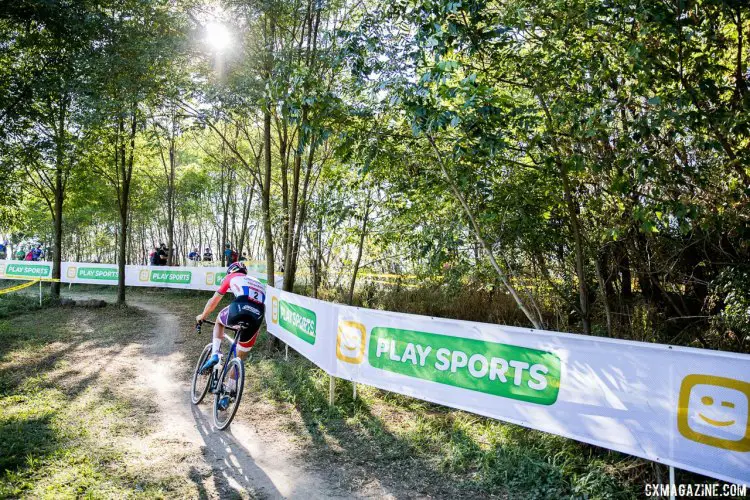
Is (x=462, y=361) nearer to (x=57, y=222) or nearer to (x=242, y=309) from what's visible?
(x=242, y=309)

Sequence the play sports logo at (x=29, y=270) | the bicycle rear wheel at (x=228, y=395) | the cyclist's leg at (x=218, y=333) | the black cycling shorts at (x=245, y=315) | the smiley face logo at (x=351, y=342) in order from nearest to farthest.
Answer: the bicycle rear wheel at (x=228, y=395) → the black cycling shorts at (x=245, y=315) → the smiley face logo at (x=351, y=342) → the cyclist's leg at (x=218, y=333) → the play sports logo at (x=29, y=270)

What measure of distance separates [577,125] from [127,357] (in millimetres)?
9867

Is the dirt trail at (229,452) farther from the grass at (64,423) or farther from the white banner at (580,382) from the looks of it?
the white banner at (580,382)

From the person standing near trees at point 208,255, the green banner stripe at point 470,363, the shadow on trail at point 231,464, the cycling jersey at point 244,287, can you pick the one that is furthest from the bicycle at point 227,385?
the person standing near trees at point 208,255

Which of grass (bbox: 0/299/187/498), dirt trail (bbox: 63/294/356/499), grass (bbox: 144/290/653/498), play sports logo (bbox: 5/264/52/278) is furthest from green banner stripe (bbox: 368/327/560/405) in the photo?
play sports logo (bbox: 5/264/52/278)

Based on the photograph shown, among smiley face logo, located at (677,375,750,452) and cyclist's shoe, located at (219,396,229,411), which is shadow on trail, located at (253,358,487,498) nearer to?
cyclist's shoe, located at (219,396,229,411)

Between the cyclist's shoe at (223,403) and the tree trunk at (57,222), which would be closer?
the cyclist's shoe at (223,403)

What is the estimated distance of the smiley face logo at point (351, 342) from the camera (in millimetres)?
6594

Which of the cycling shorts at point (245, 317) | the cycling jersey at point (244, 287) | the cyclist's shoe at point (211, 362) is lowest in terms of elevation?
the cyclist's shoe at point (211, 362)

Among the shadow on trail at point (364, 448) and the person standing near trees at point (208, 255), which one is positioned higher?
the person standing near trees at point (208, 255)

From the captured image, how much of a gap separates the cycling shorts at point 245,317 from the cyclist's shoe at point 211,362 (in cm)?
46

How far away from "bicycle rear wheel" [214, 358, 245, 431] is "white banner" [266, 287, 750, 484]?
1.58m

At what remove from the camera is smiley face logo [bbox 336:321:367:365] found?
6594 mm

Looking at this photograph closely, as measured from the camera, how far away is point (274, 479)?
4.89 meters
